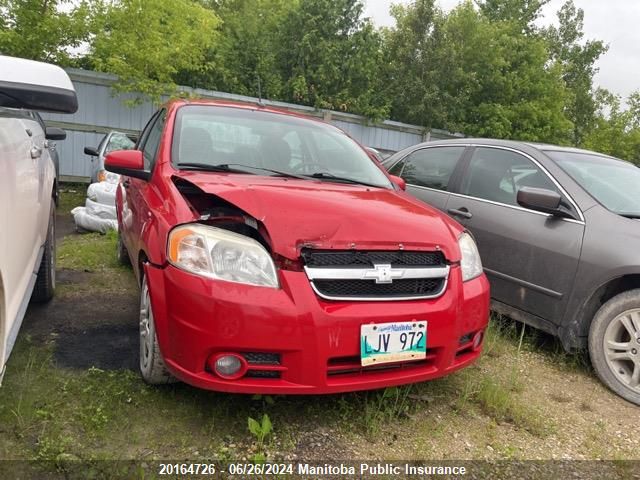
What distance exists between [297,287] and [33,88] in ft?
4.05

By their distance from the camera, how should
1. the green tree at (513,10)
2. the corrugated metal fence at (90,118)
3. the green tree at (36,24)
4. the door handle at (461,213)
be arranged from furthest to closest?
the green tree at (513,10) → the corrugated metal fence at (90,118) → the green tree at (36,24) → the door handle at (461,213)

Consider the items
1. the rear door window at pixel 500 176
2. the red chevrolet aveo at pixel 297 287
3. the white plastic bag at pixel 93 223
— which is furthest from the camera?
the white plastic bag at pixel 93 223

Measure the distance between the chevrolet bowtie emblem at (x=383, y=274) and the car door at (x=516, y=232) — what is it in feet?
5.30

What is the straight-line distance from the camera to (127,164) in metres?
2.81

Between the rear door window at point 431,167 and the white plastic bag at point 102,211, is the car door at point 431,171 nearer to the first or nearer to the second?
the rear door window at point 431,167

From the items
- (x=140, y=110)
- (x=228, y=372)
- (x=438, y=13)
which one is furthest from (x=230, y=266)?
(x=438, y=13)

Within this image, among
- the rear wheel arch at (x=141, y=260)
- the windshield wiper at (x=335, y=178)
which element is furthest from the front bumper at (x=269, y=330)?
the windshield wiper at (x=335, y=178)

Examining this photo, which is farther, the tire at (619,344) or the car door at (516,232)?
the car door at (516,232)

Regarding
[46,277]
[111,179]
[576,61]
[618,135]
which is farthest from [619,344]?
[576,61]

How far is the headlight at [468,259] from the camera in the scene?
8.23ft

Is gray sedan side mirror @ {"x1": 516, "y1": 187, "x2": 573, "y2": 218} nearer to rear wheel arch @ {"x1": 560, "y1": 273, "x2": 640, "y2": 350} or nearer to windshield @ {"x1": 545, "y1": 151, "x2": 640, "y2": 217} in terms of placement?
windshield @ {"x1": 545, "y1": 151, "x2": 640, "y2": 217}

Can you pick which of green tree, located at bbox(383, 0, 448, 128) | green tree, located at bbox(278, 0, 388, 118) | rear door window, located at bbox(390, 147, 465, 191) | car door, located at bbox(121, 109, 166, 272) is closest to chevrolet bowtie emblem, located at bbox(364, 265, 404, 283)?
car door, located at bbox(121, 109, 166, 272)

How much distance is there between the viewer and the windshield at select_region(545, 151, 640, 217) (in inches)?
130

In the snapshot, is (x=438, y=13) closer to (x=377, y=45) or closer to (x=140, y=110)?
(x=377, y=45)
